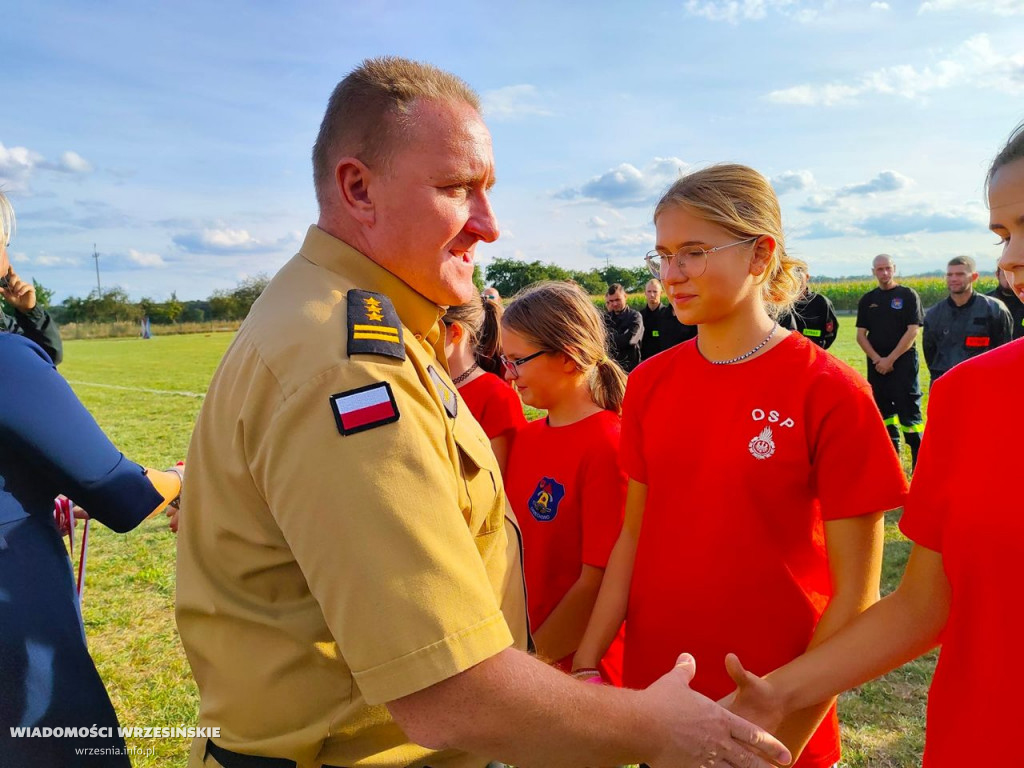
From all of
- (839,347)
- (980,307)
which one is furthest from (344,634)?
(839,347)

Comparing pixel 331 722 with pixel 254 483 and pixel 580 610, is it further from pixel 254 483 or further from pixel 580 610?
pixel 580 610

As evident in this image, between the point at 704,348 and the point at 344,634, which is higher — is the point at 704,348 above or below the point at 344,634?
above

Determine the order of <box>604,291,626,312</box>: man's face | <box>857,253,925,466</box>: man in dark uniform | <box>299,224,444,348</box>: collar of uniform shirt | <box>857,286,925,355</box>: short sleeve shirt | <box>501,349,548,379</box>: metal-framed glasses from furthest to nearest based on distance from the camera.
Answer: <box>604,291,626,312</box>: man's face
<box>857,286,925,355</box>: short sleeve shirt
<box>857,253,925,466</box>: man in dark uniform
<box>501,349,548,379</box>: metal-framed glasses
<box>299,224,444,348</box>: collar of uniform shirt

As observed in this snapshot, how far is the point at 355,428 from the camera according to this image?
1.24 m

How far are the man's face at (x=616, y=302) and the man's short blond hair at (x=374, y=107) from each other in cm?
1020

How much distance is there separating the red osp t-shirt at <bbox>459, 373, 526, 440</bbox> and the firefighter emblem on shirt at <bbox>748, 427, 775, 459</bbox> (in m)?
1.45

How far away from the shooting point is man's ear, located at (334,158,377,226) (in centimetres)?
162

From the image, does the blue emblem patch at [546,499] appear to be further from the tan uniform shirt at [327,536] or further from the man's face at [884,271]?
the man's face at [884,271]

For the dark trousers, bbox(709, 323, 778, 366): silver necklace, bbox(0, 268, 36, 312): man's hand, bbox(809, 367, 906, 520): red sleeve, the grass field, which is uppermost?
bbox(0, 268, 36, 312): man's hand

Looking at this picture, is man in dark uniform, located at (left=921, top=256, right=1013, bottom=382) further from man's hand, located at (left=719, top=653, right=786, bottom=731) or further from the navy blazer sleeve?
the navy blazer sleeve

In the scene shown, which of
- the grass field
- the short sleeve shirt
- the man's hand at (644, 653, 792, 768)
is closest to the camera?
the man's hand at (644, 653, 792, 768)

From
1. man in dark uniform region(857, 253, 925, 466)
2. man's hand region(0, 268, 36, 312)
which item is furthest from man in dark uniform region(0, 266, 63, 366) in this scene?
man in dark uniform region(857, 253, 925, 466)

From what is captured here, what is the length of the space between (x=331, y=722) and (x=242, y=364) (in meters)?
0.75

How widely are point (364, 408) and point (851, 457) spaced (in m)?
1.35
